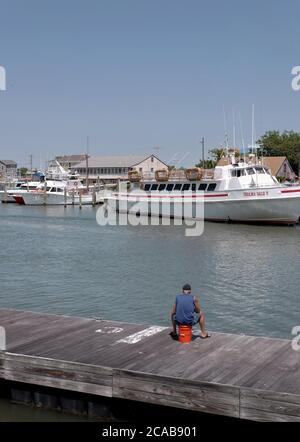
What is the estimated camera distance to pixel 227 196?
49625 mm

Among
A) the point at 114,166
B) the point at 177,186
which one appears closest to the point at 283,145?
the point at 114,166

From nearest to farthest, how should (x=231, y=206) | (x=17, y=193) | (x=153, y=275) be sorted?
1. (x=153, y=275)
2. (x=231, y=206)
3. (x=17, y=193)

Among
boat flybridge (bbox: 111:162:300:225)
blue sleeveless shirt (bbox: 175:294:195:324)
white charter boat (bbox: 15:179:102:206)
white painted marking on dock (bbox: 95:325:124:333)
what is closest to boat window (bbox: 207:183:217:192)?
boat flybridge (bbox: 111:162:300:225)

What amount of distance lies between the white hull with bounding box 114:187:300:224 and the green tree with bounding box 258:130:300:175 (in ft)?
226

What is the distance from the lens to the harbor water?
762 inches

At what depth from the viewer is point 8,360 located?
444 inches

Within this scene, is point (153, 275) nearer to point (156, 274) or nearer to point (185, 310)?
point (156, 274)

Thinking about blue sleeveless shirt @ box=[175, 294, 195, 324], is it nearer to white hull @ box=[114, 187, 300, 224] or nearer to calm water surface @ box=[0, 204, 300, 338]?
calm water surface @ box=[0, 204, 300, 338]

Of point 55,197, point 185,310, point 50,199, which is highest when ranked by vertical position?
point 55,197

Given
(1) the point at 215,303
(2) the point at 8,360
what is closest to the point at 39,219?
(1) the point at 215,303

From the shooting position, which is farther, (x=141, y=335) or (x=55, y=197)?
(x=55, y=197)

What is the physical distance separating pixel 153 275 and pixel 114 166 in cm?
11863

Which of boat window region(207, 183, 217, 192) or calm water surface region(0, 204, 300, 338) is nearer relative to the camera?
calm water surface region(0, 204, 300, 338)

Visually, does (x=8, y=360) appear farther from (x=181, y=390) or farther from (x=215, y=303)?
(x=215, y=303)
